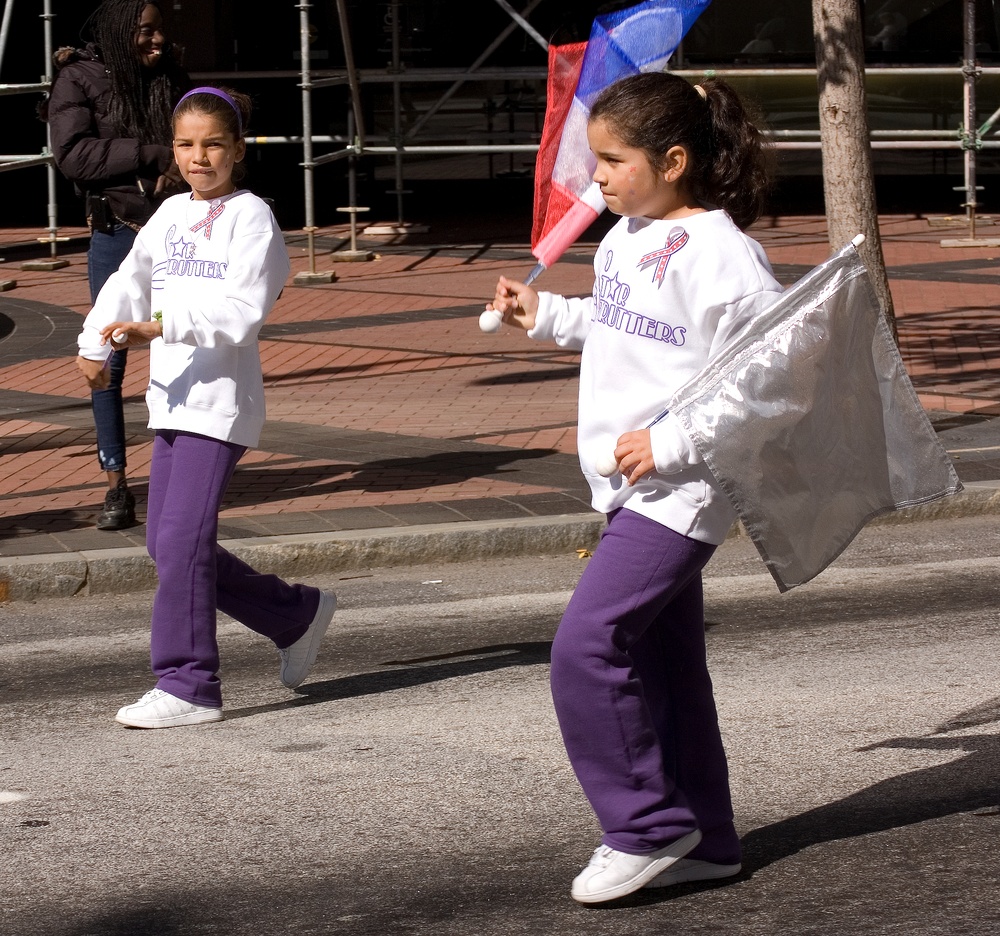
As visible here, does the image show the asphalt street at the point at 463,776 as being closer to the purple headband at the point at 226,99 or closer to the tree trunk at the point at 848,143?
the purple headband at the point at 226,99

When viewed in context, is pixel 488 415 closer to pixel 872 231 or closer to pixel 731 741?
pixel 872 231

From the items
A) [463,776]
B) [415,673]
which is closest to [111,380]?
[415,673]

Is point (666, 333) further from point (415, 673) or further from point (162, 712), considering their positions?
point (415, 673)

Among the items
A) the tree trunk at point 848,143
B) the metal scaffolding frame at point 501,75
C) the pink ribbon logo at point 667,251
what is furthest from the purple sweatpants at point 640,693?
the metal scaffolding frame at point 501,75

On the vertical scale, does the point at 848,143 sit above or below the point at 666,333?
above

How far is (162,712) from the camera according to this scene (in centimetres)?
477

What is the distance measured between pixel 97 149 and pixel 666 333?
3897mm

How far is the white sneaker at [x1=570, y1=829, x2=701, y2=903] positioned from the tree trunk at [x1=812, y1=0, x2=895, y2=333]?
5995 mm

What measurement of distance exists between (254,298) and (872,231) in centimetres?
520

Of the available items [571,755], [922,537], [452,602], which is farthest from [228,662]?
[922,537]

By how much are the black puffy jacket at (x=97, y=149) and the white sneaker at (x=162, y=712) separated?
241 centimetres

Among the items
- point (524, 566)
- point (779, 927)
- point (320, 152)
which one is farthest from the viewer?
point (320, 152)

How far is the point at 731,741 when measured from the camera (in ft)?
14.9

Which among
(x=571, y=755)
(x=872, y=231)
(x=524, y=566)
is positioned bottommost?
(x=524, y=566)
